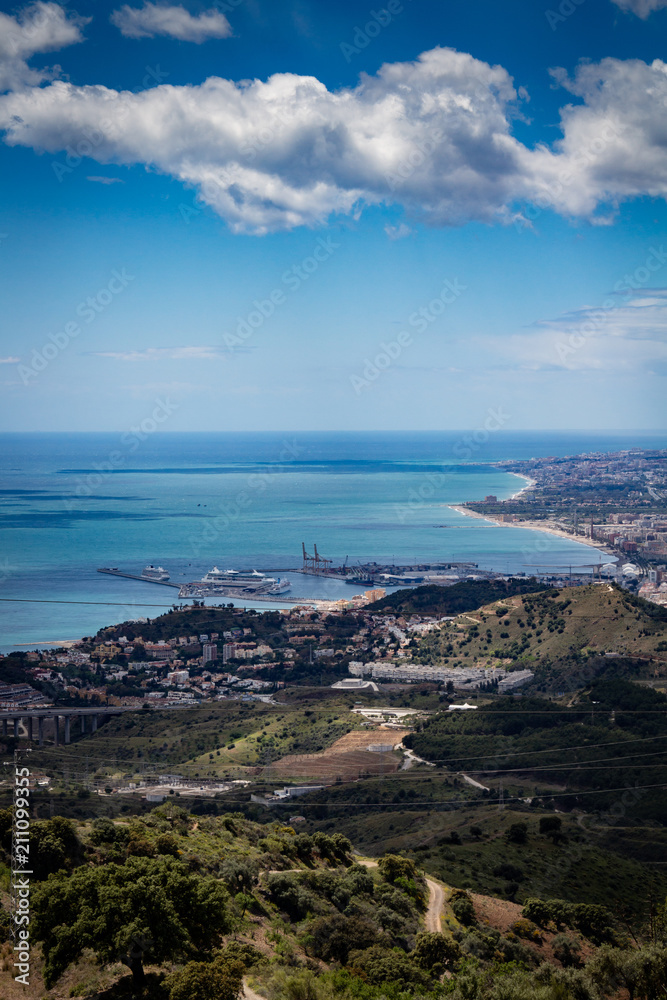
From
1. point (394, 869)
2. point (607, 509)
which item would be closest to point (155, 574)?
point (394, 869)

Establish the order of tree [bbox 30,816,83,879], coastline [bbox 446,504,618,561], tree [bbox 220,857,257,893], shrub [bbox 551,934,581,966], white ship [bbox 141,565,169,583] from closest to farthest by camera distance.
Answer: tree [bbox 30,816,83,879] < tree [bbox 220,857,257,893] < shrub [bbox 551,934,581,966] < white ship [bbox 141,565,169,583] < coastline [bbox 446,504,618,561]

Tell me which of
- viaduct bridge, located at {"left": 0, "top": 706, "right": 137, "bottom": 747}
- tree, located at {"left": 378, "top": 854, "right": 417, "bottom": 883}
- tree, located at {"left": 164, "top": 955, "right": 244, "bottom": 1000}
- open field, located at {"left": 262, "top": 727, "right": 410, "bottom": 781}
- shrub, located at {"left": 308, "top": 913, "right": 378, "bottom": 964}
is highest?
tree, located at {"left": 164, "top": 955, "right": 244, "bottom": 1000}

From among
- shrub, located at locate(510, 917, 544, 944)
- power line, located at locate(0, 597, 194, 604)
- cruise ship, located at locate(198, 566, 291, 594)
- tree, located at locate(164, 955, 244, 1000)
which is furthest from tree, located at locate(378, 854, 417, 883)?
cruise ship, located at locate(198, 566, 291, 594)

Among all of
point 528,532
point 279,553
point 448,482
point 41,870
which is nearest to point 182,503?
point 279,553

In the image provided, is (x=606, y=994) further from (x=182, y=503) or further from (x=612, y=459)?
(x=612, y=459)

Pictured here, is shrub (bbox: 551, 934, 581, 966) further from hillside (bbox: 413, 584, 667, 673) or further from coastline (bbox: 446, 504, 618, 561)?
coastline (bbox: 446, 504, 618, 561)

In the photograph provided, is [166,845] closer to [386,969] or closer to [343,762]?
[386,969]
